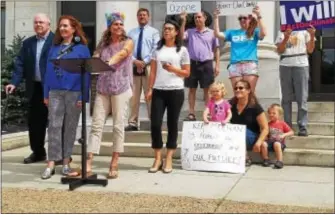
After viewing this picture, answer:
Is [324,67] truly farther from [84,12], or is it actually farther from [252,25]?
[84,12]

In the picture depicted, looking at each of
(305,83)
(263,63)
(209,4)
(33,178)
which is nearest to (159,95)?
(33,178)

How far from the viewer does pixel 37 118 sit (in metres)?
7.04

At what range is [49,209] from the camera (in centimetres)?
457

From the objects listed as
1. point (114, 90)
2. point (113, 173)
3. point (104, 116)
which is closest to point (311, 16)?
point (114, 90)

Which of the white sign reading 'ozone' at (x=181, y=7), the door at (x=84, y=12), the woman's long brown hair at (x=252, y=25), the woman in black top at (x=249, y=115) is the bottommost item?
the woman in black top at (x=249, y=115)

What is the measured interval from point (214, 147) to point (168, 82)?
1.00 meters

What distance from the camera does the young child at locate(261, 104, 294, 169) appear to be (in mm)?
6439

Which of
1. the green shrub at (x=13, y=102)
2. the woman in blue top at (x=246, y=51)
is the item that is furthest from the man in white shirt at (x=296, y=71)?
the green shrub at (x=13, y=102)

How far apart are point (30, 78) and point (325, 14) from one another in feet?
13.2

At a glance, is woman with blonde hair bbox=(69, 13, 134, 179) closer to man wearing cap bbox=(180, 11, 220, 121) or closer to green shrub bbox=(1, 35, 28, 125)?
man wearing cap bbox=(180, 11, 220, 121)

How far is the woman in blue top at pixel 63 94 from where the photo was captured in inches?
231

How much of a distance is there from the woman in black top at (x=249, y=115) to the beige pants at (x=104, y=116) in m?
1.49

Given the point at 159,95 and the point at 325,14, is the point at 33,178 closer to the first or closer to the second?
the point at 159,95

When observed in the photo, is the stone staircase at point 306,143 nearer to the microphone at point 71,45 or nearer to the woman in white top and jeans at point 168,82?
the woman in white top and jeans at point 168,82
